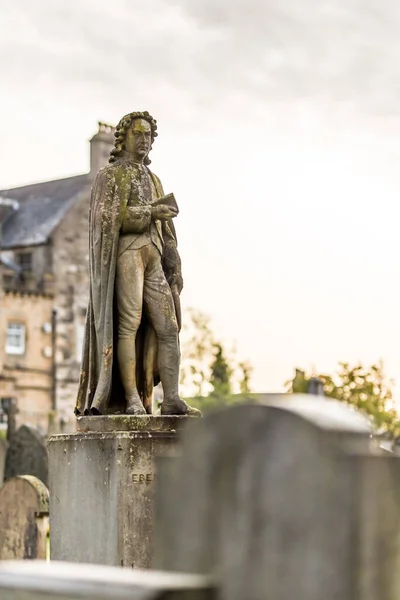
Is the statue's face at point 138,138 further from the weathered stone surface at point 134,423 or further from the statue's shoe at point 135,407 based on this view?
the weathered stone surface at point 134,423

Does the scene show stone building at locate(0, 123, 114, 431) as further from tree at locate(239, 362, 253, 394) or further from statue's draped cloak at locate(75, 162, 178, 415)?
statue's draped cloak at locate(75, 162, 178, 415)

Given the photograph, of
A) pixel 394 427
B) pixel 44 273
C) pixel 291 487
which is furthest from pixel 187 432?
pixel 44 273

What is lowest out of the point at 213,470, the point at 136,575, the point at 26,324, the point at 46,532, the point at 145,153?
the point at 136,575

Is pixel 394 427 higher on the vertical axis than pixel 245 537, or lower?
higher

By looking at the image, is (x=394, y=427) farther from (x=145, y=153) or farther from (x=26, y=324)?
(x=145, y=153)

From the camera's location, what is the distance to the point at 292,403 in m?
3.55

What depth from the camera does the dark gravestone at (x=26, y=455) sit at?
3053 centimetres

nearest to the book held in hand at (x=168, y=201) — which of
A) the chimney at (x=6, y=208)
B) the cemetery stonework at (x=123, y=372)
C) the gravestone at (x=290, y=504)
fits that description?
the cemetery stonework at (x=123, y=372)

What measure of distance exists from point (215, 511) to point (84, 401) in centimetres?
768

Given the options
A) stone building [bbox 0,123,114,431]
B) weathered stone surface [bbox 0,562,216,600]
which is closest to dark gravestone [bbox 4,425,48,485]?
weathered stone surface [bbox 0,562,216,600]

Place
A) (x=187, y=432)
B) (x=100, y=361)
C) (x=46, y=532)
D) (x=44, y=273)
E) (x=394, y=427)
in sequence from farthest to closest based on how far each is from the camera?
(x=44, y=273) < (x=394, y=427) < (x=46, y=532) < (x=100, y=361) < (x=187, y=432)

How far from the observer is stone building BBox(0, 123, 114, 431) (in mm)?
63188

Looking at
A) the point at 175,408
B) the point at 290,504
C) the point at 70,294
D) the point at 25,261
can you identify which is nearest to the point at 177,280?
the point at 175,408

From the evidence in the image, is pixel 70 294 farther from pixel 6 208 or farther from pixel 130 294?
pixel 130 294
